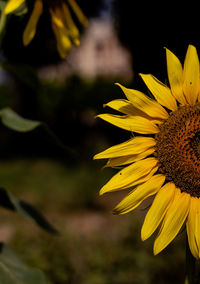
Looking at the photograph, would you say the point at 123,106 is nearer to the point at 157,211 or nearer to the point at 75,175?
the point at 157,211

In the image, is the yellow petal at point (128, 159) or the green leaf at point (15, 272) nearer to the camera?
the yellow petal at point (128, 159)

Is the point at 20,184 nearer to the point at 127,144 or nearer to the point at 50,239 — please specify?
the point at 50,239

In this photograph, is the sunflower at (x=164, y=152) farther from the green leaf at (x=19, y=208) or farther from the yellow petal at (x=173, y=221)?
the green leaf at (x=19, y=208)

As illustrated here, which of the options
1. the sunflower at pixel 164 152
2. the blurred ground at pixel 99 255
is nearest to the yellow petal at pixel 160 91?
the sunflower at pixel 164 152

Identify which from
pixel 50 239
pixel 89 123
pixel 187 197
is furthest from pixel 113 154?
pixel 89 123

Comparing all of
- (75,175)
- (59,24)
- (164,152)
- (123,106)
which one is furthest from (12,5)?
(75,175)

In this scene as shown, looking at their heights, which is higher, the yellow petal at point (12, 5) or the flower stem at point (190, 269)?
the yellow petal at point (12, 5)

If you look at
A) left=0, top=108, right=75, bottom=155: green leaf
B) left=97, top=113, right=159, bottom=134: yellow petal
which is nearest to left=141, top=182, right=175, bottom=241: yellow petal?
left=97, top=113, right=159, bottom=134: yellow petal
